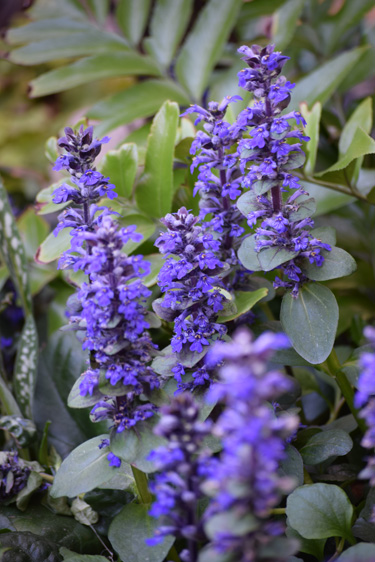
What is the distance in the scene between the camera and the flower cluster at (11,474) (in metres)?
0.82

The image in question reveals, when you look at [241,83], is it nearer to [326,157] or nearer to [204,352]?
[204,352]

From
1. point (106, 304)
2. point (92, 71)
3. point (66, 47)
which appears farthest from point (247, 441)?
point (66, 47)

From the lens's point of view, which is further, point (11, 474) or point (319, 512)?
point (11, 474)

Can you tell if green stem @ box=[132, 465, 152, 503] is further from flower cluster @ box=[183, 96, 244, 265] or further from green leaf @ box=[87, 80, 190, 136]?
green leaf @ box=[87, 80, 190, 136]

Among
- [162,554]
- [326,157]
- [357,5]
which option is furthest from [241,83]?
[357,5]

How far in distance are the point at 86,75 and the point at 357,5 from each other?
2.28 ft

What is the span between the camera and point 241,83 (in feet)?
2.29

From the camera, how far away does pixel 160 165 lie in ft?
3.20

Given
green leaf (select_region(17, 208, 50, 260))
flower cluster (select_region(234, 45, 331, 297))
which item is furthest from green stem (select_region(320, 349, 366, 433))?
green leaf (select_region(17, 208, 50, 260))

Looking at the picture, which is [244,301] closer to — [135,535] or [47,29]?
[135,535]

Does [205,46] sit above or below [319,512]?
above

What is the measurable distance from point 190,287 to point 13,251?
0.47 meters

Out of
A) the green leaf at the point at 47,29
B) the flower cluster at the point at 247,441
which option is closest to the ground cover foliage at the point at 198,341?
the flower cluster at the point at 247,441

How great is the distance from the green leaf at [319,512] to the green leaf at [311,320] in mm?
150
